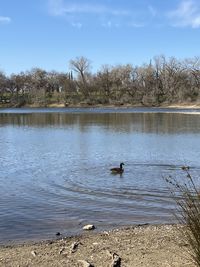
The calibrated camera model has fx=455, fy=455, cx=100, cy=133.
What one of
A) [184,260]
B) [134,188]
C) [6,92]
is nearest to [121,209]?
[134,188]

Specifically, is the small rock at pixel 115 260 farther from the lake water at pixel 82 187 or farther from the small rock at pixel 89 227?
the small rock at pixel 89 227

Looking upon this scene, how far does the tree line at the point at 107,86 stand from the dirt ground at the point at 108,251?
436ft

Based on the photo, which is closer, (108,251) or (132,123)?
(108,251)

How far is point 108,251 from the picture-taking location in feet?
28.4

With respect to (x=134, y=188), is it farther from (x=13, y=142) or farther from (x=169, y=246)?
(x=13, y=142)

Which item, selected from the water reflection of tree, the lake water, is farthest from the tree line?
the lake water

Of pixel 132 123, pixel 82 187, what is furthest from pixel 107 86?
pixel 82 187

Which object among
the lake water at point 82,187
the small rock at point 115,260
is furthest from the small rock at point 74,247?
the lake water at point 82,187

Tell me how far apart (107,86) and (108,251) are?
156m

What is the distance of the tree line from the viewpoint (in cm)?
14998

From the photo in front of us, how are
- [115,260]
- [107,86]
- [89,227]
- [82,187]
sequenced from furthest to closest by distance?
[107,86]
[82,187]
[89,227]
[115,260]

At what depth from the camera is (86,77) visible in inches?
6663

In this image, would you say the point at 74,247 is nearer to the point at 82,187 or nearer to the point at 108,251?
the point at 108,251

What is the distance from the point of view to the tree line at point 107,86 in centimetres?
14998
